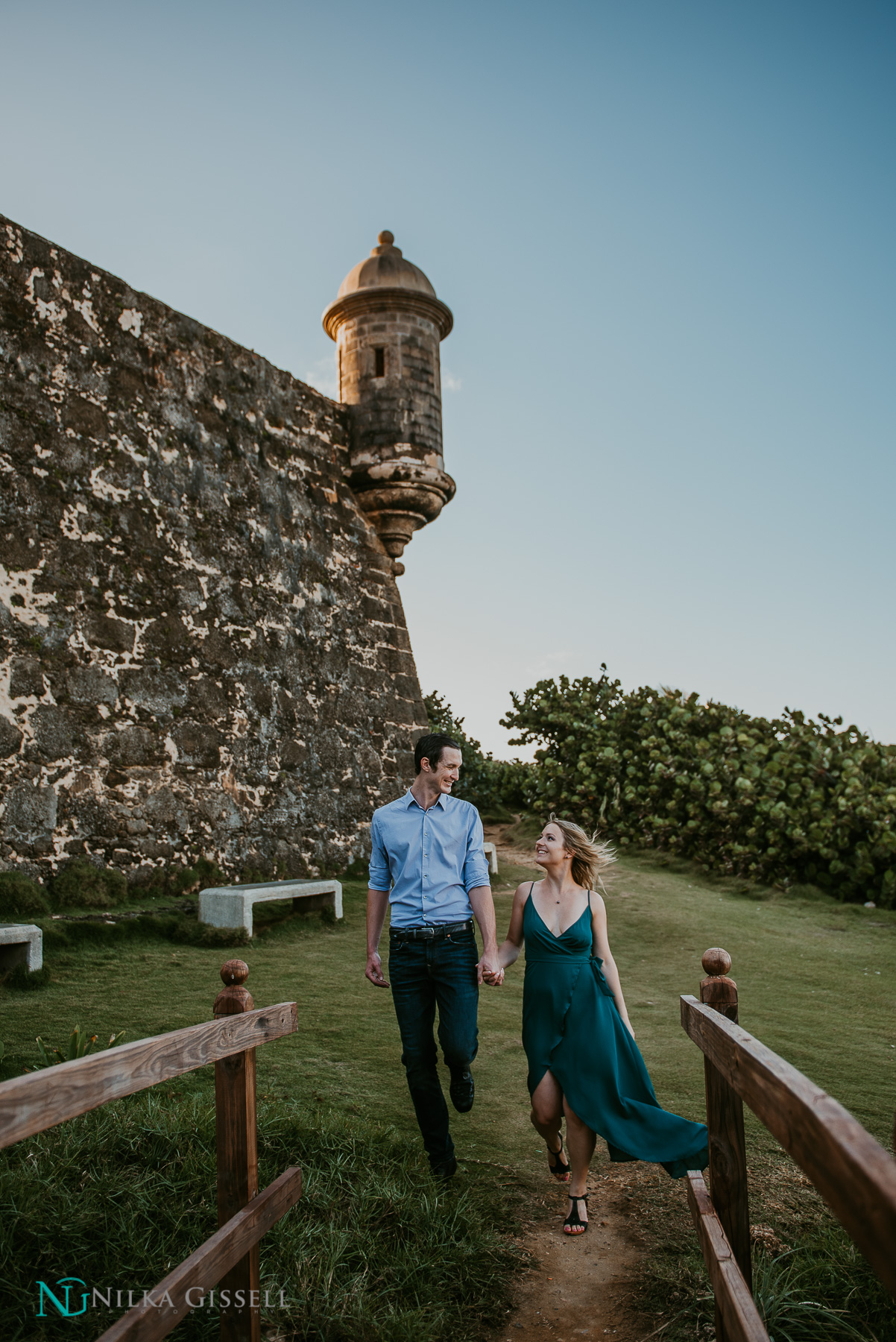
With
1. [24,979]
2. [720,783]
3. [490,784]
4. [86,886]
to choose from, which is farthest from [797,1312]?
[490,784]

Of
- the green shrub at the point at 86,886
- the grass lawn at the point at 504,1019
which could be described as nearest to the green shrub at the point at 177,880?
the green shrub at the point at 86,886

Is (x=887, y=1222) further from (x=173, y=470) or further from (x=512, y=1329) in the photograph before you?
(x=173, y=470)

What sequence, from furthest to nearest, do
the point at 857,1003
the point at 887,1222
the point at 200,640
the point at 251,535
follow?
the point at 251,535 → the point at 200,640 → the point at 857,1003 → the point at 887,1222

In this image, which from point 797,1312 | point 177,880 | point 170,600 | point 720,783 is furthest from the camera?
point 720,783

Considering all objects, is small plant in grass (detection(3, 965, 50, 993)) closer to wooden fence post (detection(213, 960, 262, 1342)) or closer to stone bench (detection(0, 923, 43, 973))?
stone bench (detection(0, 923, 43, 973))

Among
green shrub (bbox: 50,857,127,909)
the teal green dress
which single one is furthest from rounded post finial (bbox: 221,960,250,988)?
green shrub (bbox: 50,857,127,909)

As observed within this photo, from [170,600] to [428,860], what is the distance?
17.9 ft

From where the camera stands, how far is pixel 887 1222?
1237 mm

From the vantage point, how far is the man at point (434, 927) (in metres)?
3.52

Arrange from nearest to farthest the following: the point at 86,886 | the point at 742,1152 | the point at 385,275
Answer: the point at 742,1152, the point at 86,886, the point at 385,275

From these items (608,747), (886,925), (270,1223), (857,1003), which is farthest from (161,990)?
(608,747)

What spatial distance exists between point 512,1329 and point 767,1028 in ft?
11.4

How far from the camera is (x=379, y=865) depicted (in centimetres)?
385

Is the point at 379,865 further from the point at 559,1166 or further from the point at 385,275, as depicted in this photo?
the point at 385,275
